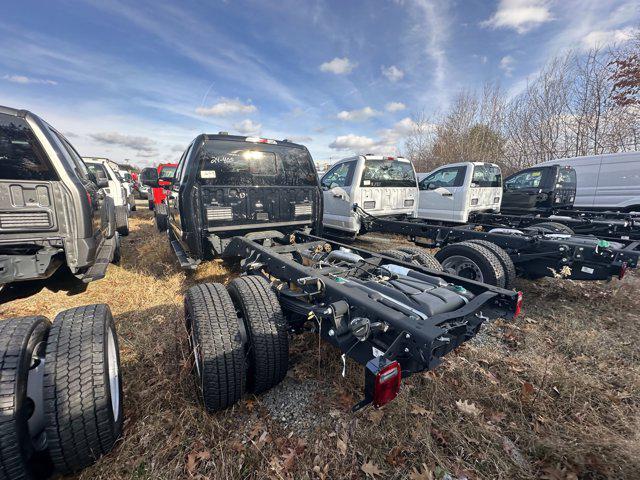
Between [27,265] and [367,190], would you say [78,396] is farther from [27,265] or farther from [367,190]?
[367,190]

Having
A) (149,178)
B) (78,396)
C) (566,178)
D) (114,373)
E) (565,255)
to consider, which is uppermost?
(566,178)

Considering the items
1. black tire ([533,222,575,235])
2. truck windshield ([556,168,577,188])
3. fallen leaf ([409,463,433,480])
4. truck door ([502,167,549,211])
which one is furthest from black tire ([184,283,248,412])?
truck windshield ([556,168,577,188])

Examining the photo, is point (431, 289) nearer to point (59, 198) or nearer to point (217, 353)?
point (217, 353)

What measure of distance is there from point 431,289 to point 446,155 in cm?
2490

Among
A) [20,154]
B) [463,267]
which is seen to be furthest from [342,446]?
[20,154]

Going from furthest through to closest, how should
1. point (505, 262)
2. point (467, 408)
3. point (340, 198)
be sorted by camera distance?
point (340, 198) → point (505, 262) → point (467, 408)

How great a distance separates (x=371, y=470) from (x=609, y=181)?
41.1ft

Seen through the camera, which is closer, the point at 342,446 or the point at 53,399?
the point at 53,399

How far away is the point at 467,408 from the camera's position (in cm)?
222

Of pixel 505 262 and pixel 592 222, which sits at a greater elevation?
pixel 592 222

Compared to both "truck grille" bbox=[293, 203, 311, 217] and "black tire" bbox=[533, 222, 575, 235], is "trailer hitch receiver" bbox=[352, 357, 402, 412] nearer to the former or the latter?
"truck grille" bbox=[293, 203, 311, 217]

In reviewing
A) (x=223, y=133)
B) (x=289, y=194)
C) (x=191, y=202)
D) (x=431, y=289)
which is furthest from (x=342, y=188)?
(x=431, y=289)

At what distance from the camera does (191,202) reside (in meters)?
4.00

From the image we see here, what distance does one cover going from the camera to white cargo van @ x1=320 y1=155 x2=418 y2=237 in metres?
6.48
